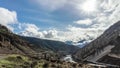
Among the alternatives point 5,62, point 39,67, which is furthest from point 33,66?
point 5,62

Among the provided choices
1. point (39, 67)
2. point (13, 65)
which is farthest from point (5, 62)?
point (39, 67)

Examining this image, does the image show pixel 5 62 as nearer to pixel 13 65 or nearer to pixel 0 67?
pixel 13 65

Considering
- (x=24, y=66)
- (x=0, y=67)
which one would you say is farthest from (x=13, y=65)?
(x=0, y=67)

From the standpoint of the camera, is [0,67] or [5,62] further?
[5,62]

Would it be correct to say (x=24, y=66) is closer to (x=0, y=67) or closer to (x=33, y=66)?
(x=33, y=66)

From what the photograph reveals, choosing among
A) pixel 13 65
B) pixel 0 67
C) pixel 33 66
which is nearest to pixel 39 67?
pixel 33 66

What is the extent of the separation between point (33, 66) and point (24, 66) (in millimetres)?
6712

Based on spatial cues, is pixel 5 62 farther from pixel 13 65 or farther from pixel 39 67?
pixel 39 67

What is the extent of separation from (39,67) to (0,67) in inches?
1231

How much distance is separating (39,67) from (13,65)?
16308 mm

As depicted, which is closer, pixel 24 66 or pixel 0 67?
pixel 0 67

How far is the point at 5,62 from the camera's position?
196750mm

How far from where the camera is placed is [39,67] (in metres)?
196

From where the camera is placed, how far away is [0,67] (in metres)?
172
